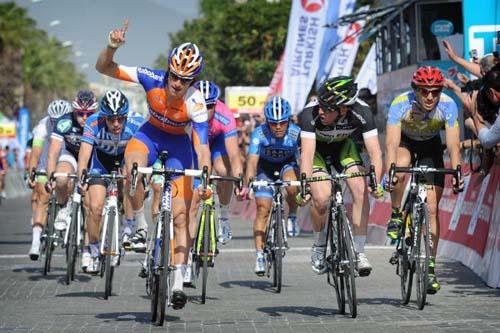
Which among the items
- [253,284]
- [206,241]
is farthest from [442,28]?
[206,241]

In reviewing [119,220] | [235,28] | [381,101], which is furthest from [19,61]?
[119,220]

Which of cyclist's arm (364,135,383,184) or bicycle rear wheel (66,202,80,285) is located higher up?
cyclist's arm (364,135,383,184)

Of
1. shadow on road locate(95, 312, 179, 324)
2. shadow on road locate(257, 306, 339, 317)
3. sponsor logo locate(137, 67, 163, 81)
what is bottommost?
shadow on road locate(95, 312, 179, 324)

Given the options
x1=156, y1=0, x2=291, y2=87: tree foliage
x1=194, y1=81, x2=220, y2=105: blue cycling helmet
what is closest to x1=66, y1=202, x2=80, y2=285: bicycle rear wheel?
x1=194, y1=81, x2=220, y2=105: blue cycling helmet

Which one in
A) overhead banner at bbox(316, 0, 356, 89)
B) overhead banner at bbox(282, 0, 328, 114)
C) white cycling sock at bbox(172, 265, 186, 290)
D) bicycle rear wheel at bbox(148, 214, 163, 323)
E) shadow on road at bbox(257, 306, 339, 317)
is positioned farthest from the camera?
overhead banner at bbox(282, 0, 328, 114)

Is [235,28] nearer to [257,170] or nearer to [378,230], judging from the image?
[378,230]

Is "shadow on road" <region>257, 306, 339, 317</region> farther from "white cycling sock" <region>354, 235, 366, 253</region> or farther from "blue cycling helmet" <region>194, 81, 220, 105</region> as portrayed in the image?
"blue cycling helmet" <region>194, 81, 220, 105</region>

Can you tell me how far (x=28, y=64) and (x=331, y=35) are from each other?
78758 millimetres

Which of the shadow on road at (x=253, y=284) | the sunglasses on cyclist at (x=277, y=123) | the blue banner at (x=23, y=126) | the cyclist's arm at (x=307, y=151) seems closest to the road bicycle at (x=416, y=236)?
the cyclist's arm at (x=307, y=151)

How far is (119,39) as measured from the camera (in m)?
11.0

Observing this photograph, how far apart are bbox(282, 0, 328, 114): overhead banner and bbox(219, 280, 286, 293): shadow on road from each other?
1768cm

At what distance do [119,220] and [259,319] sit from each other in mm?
2726

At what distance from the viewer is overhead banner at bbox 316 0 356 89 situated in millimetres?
32406

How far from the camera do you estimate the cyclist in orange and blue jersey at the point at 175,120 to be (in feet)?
35.9
